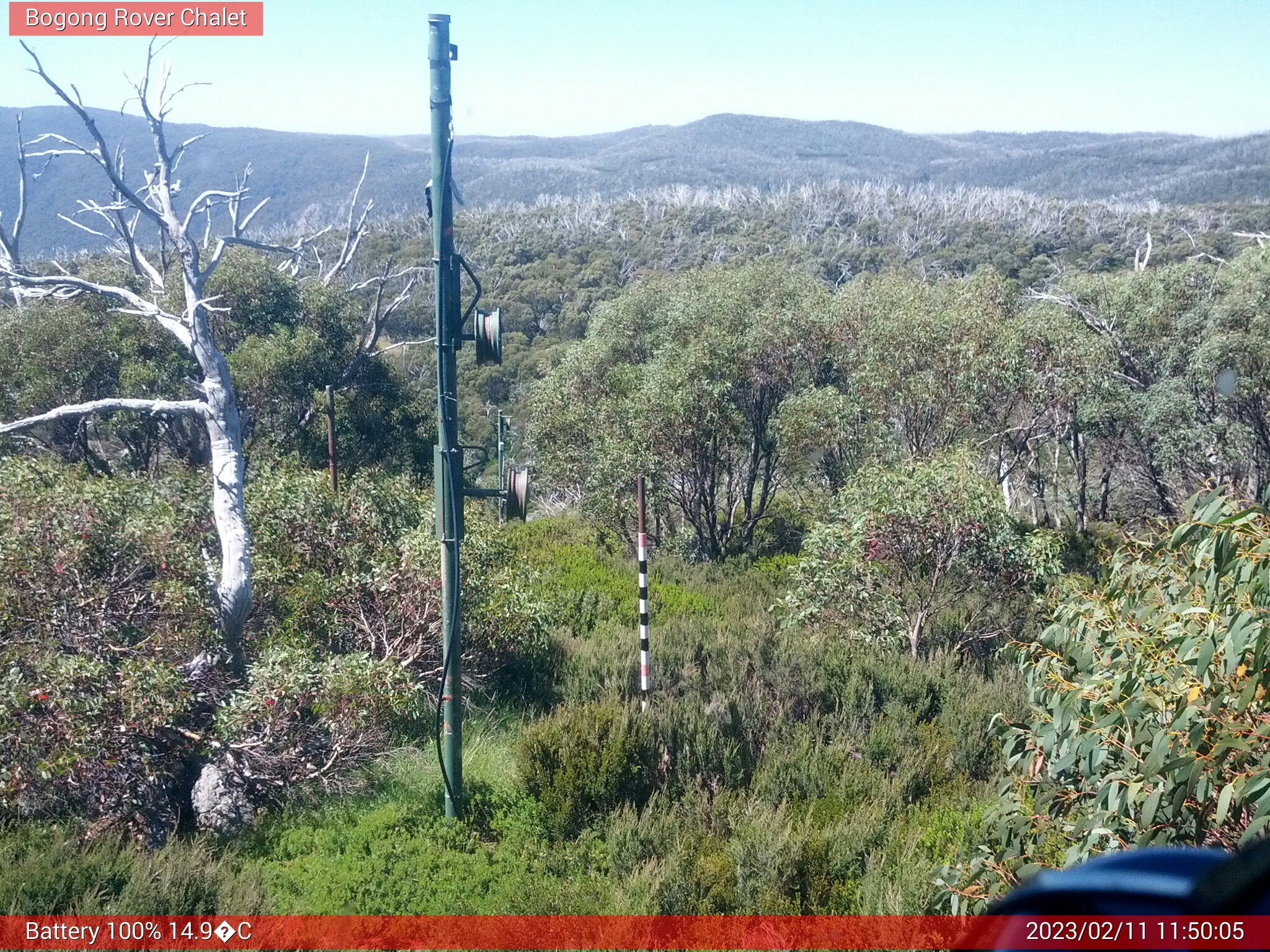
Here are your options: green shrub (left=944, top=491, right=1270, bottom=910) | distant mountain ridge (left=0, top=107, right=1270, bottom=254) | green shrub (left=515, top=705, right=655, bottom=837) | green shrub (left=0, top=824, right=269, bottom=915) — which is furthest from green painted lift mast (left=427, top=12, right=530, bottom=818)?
distant mountain ridge (left=0, top=107, right=1270, bottom=254)

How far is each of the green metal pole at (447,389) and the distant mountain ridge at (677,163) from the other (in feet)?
164

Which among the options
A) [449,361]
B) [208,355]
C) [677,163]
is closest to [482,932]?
[449,361]

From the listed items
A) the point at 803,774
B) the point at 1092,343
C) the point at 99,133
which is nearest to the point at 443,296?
the point at 99,133

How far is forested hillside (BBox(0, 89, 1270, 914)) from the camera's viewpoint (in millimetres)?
4148

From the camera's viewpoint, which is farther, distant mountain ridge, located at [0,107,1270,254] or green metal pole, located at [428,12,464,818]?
distant mountain ridge, located at [0,107,1270,254]

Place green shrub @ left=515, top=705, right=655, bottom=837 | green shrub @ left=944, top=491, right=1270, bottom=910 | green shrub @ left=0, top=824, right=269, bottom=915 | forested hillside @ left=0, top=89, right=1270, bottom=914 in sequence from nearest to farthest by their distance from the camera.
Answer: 1. green shrub @ left=944, top=491, right=1270, bottom=910
2. forested hillside @ left=0, top=89, right=1270, bottom=914
3. green shrub @ left=0, top=824, right=269, bottom=915
4. green shrub @ left=515, top=705, right=655, bottom=837

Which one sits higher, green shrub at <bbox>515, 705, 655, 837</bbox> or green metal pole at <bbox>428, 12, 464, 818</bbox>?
green metal pole at <bbox>428, 12, 464, 818</bbox>

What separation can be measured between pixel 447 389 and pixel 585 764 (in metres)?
2.65

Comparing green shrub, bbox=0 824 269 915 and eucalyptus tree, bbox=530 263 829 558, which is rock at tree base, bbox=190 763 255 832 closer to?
green shrub, bbox=0 824 269 915

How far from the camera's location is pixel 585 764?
6188 millimetres

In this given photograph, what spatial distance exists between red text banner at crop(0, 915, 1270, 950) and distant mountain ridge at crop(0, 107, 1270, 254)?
167ft

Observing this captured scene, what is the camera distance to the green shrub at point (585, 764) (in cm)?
611

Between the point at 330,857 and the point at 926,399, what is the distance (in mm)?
12477

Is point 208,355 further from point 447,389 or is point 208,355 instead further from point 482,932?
point 482,932
